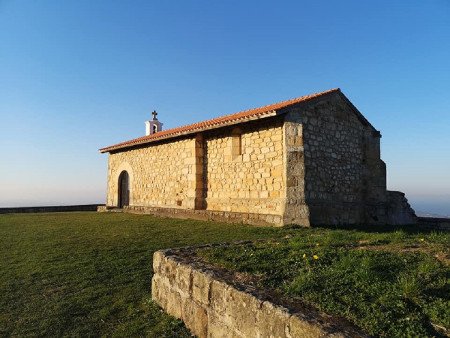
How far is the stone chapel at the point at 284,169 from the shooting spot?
1031 centimetres

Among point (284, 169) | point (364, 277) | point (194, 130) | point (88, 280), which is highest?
point (194, 130)

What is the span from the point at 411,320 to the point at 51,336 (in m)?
3.84

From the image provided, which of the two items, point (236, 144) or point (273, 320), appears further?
point (236, 144)

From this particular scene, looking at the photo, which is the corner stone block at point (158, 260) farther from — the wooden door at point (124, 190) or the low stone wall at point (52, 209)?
the low stone wall at point (52, 209)

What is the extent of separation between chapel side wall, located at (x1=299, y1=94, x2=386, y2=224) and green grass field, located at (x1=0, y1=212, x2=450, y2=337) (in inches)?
172

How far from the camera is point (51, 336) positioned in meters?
4.09

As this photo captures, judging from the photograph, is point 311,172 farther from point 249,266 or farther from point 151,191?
point 151,191

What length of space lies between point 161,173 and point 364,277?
1267 cm

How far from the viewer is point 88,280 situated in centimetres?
569

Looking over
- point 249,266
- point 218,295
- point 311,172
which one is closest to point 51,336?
point 218,295

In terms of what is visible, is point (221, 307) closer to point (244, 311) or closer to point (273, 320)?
point (244, 311)

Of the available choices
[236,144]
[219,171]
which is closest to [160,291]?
[236,144]

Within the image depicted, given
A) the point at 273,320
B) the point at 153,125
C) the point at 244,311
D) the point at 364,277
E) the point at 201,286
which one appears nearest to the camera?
the point at 273,320

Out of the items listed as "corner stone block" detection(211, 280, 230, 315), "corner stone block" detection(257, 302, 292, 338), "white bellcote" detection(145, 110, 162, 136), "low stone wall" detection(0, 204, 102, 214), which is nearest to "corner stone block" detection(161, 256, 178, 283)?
"corner stone block" detection(211, 280, 230, 315)
